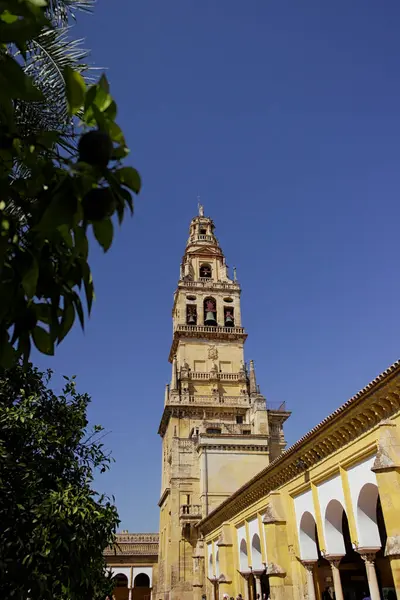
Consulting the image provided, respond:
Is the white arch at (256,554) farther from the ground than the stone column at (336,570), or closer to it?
farther from the ground

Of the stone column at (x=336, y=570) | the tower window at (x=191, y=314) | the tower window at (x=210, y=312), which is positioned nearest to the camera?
the stone column at (x=336, y=570)

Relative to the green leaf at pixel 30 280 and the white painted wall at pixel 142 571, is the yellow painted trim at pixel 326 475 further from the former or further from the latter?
the white painted wall at pixel 142 571

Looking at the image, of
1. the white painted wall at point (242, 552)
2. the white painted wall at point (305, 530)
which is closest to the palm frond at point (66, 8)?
the white painted wall at point (305, 530)

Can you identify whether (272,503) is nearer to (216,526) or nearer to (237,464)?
(216,526)

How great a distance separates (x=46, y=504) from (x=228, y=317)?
3543 centimetres

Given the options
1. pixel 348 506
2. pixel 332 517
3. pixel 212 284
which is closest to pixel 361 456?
pixel 348 506

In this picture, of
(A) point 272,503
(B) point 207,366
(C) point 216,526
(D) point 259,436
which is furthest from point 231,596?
(B) point 207,366

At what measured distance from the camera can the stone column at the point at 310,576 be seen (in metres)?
16.2

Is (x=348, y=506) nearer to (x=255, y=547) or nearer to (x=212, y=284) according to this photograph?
(x=255, y=547)

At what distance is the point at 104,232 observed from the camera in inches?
74.5

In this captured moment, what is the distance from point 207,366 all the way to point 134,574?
72.3 feet

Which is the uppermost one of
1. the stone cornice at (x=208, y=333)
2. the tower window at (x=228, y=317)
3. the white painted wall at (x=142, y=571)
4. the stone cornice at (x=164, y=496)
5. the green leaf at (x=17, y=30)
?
the tower window at (x=228, y=317)

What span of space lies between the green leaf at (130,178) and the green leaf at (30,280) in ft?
1.43

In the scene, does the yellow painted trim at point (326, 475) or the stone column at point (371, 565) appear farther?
the yellow painted trim at point (326, 475)
